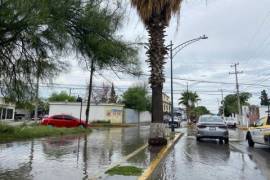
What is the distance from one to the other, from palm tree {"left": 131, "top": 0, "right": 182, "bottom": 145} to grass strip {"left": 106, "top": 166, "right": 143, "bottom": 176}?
648 centimetres

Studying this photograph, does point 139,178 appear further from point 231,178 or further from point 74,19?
point 74,19

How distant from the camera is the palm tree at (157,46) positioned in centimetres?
1470

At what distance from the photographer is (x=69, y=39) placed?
37.7 ft

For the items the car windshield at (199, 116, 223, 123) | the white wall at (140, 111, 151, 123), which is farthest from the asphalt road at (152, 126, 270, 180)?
the white wall at (140, 111, 151, 123)

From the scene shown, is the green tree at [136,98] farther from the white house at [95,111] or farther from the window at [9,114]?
the window at [9,114]

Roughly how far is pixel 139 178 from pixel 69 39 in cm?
604

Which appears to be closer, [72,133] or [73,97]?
[72,133]

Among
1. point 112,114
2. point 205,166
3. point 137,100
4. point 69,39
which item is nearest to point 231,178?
point 205,166

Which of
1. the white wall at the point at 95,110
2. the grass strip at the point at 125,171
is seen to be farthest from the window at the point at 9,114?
the grass strip at the point at 125,171

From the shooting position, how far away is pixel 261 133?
1558 cm

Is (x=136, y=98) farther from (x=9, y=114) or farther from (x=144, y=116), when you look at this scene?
(x=9, y=114)

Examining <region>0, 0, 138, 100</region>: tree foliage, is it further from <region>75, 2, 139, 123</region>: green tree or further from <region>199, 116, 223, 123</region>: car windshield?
<region>199, 116, 223, 123</region>: car windshield

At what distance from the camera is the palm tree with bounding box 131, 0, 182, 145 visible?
14695 millimetres

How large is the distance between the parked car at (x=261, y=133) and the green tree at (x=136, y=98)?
42924 millimetres
